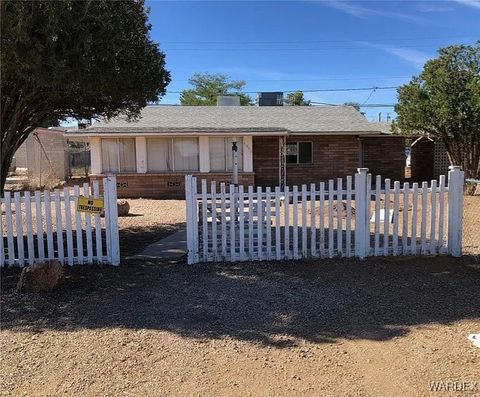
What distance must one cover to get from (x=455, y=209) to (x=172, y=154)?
40.9 ft

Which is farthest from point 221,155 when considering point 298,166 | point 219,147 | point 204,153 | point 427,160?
point 427,160

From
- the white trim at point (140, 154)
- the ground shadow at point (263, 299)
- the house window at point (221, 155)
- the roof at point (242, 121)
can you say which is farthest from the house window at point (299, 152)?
the ground shadow at point (263, 299)

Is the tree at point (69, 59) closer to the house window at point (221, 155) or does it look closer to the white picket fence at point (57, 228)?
the white picket fence at point (57, 228)

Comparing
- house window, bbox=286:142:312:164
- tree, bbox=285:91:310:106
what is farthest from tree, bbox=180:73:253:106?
house window, bbox=286:142:312:164

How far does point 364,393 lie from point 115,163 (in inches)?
612

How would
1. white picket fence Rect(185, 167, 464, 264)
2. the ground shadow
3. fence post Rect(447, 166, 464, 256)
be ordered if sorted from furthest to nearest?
fence post Rect(447, 166, 464, 256)
white picket fence Rect(185, 167, 464, 264)
the ground shadow

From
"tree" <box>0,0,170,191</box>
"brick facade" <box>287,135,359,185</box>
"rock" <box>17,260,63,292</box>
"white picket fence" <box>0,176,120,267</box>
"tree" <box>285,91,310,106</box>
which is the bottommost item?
"rock" <box>17,260,63,292</box>

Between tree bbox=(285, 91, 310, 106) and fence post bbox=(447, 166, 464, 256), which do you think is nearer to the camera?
fence post bbox=(447, 166, 464, 256)

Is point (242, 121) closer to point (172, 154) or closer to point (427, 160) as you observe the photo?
point (172, 154)

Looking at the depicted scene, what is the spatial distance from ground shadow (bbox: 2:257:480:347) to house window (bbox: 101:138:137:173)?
1178 cm

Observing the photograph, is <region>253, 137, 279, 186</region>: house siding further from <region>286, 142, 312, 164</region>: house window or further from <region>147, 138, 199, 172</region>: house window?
<region>147, 138, 199, 172</region>: house window

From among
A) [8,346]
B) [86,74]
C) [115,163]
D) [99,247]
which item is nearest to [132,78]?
[86,74]

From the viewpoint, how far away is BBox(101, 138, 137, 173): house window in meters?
17.5

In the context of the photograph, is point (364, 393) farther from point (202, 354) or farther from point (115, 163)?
point (115, 163)
